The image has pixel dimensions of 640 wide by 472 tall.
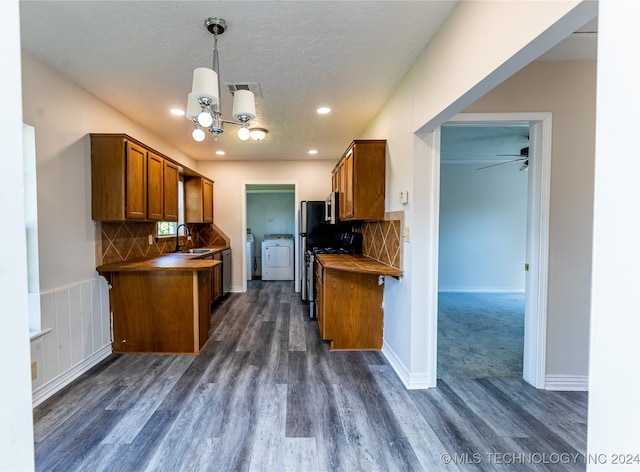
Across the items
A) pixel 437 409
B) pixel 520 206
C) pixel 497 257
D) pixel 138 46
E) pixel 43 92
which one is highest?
pixel 138 46

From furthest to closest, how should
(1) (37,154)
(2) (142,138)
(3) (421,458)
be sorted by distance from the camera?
(2) (142,138)
(1) (37,154)
(3) (421,458)

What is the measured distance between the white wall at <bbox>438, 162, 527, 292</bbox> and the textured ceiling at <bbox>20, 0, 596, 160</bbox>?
313 cm

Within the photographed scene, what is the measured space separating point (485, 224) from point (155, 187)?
5.35 meters

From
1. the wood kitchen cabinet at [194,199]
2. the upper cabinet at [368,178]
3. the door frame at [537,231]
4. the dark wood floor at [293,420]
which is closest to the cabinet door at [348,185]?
the upper cabinet at [368,178]

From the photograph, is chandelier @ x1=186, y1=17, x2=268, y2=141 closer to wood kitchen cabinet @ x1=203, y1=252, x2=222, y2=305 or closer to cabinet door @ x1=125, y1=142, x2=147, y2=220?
cabinet door @ x1=125, y1=142, x2=147, y2=220

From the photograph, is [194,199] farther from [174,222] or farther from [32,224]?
[32,224]

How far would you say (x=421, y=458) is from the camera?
151cm

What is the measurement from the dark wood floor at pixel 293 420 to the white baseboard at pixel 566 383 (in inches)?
3.1

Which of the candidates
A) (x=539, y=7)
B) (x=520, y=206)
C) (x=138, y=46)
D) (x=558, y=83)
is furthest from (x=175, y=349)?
(x=520, y=206)

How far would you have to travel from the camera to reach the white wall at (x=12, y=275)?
435 millimetres

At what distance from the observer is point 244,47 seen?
1.88m

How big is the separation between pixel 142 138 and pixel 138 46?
1.79m

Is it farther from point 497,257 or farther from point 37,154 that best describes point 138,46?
point 497,257

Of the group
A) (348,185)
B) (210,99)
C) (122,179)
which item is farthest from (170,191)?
(210,99)
